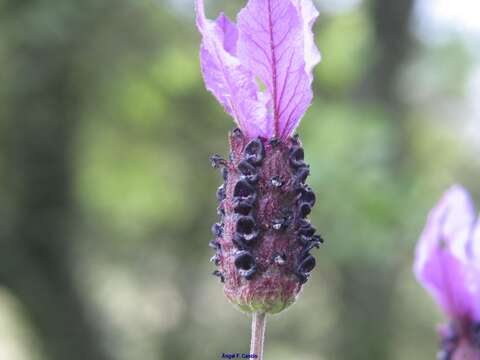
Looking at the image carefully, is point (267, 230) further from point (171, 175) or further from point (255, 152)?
point (171, 175)

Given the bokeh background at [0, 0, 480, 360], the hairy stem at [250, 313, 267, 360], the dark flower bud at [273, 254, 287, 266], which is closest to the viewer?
the hairy stem at [250, 313, 267, 360]

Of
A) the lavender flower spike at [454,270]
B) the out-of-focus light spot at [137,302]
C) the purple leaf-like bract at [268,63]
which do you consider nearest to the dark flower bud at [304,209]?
the purple leaf-like bract at [268,63]

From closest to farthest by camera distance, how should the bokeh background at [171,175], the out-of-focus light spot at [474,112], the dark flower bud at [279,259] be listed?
1. the dark flower bud at [279,259]
2. the bokeh background at [171,175]
3. the out-of-focus light spot at [474,112]

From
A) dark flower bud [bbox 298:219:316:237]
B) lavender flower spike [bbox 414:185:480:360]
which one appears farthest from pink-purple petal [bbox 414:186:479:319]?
dark flower bud [bbox 298:219:316:237]

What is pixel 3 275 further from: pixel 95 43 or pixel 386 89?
pixel 386 89

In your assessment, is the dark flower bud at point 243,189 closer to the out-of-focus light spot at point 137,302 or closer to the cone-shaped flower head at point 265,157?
the cone-shaped flower head at point 265,157

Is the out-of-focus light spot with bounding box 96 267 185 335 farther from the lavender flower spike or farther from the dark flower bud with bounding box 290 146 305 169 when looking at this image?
the dark flower bud with bounding box 290 146 305 169
